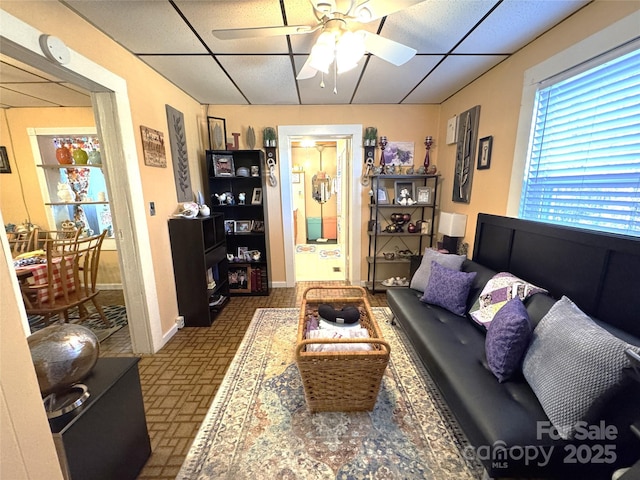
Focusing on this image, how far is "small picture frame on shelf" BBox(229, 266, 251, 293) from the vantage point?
3.44 meters

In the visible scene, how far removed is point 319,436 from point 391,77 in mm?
2946

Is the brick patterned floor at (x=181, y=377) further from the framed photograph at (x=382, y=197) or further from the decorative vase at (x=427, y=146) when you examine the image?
the decorative vase at (x=427, y=146)

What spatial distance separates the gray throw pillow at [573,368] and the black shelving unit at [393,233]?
2.03 metres

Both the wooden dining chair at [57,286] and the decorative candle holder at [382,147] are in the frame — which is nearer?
the wooden dining chair at [57,286]

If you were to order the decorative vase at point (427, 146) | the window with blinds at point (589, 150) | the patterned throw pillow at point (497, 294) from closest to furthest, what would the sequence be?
the window with blinds at point (589, 150) → the patterned throw pillow at point (497, 294) → the decorative vase at point (427, 146)

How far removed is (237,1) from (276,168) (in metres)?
1.94

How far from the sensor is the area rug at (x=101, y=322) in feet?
8.33

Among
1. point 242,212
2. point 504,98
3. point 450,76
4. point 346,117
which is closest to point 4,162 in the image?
point 242,212

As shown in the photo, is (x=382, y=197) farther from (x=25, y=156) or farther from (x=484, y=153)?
(x=25, y=156)

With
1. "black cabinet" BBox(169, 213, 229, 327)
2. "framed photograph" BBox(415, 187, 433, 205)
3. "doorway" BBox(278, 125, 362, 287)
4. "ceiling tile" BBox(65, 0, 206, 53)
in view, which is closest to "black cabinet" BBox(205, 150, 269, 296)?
"doorway" BBox(278, 125, 362, 287)

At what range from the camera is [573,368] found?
1.03m

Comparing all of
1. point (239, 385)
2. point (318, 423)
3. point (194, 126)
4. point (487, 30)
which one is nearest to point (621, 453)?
point (318, 423)

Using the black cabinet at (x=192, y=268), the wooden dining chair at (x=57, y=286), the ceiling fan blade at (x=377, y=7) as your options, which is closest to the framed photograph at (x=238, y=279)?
the black cabinet at (x=192, y=268)

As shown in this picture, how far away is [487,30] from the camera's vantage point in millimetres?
1685
